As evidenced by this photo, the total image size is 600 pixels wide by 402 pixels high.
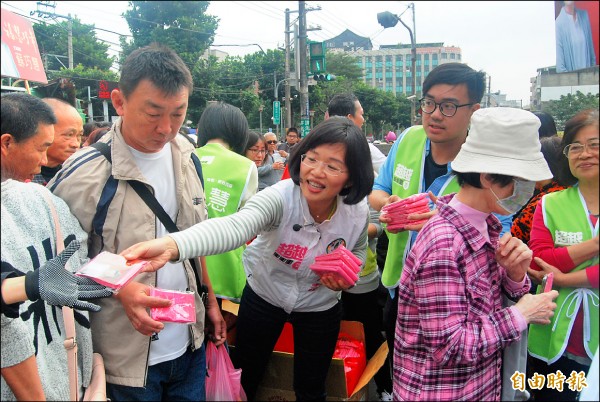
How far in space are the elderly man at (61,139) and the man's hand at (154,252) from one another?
5.73 feet

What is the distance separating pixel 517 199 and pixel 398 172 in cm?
96

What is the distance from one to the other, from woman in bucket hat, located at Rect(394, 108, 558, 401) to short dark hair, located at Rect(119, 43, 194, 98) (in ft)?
Answer: 3.26

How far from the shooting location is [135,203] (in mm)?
1573

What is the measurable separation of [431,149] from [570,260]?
0.91 metres

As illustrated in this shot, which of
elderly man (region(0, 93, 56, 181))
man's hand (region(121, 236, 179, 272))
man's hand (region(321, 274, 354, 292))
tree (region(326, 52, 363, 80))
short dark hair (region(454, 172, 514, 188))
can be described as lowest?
man's hand (region(321, 274, 354, 292))

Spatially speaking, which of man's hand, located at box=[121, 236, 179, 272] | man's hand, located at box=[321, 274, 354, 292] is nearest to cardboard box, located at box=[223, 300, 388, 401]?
man's hand, located at box=[321, 274, 354, 292]

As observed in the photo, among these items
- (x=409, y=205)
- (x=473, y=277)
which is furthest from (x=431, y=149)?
(x=473, y=277)

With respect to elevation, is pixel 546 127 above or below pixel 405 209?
above

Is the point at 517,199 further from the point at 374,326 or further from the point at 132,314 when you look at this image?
the point at 374,326

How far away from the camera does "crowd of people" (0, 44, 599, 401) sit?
51.5 inches

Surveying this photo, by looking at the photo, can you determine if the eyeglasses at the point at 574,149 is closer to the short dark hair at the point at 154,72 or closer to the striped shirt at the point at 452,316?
the striped shirt at the point at 452,316

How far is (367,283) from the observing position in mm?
2824

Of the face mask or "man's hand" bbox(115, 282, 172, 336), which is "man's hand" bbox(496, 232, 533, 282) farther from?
"man's hand" bbox(115, 282, 172, 336)

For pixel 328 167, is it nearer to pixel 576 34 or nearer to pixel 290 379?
pixel 576 34
